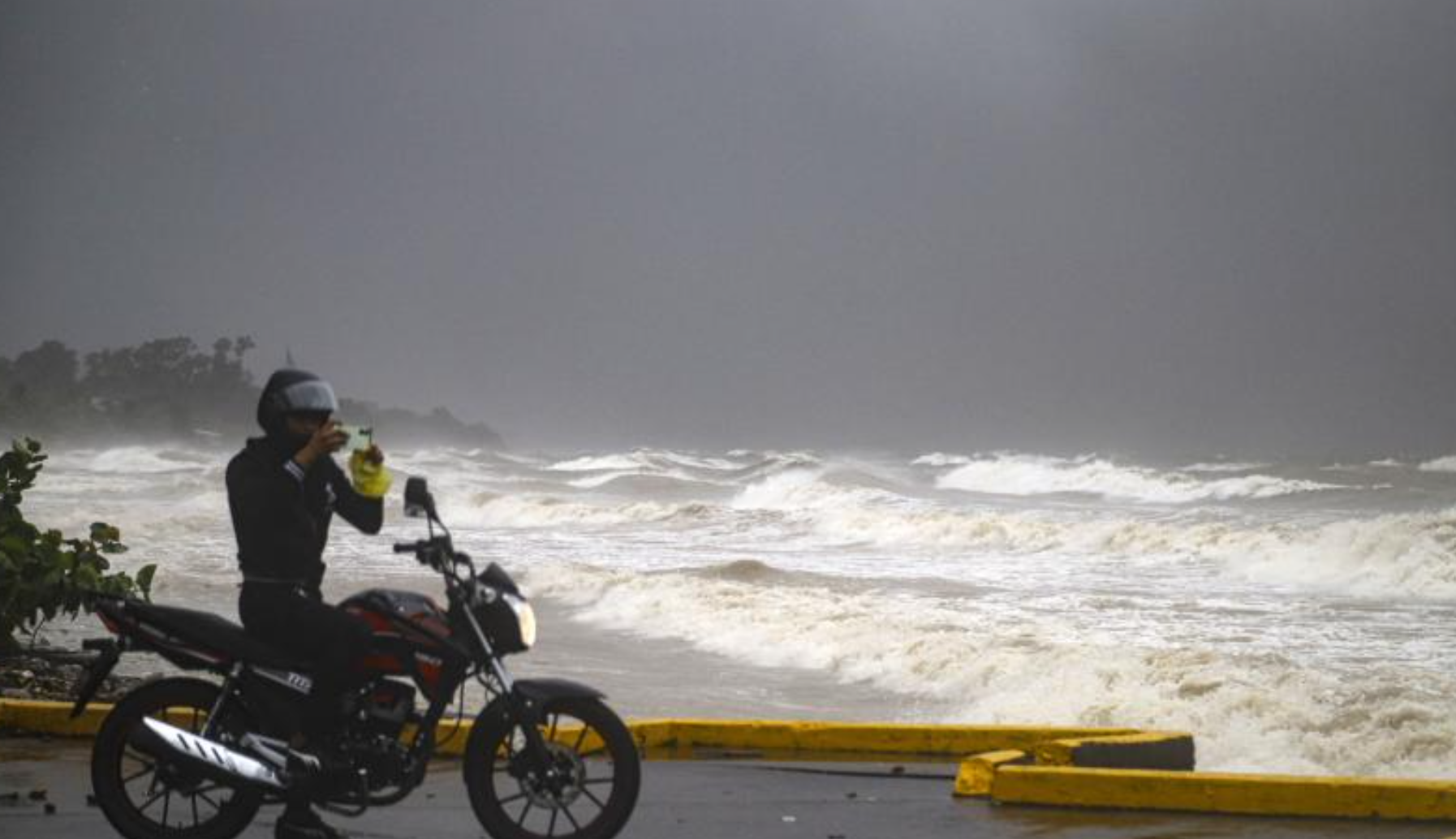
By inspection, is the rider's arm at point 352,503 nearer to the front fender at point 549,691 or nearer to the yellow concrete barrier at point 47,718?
the front fender at point 549,691

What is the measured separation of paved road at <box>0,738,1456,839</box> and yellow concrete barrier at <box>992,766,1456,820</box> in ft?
0.33

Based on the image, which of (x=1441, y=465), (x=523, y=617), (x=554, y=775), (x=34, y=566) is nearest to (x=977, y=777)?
(x=554, y=775)

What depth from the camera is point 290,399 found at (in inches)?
205

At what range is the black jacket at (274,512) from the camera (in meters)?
5.12

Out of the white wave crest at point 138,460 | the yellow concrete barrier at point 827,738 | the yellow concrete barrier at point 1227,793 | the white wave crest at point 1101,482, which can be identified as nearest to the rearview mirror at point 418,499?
the yellow concrete barrier at point 1227,793

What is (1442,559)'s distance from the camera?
24891 millimetres

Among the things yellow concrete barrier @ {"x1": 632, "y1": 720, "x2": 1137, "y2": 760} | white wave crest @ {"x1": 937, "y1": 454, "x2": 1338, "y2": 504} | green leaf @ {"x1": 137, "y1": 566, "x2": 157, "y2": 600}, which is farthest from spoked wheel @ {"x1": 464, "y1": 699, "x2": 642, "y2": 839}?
white wave crest @ {"x1": 937, "y1": 454, "x2": 1338, "y2": 504}

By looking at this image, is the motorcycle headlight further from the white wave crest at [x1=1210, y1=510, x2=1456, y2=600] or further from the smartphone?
the white wave crest at [x1=1210, y1=510, x2=1456, y2=600]

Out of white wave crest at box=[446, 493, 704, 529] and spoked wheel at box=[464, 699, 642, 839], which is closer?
spoked wheel at box=[464, 699, 642, 839]

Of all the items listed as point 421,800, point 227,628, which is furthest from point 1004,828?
point 227,628

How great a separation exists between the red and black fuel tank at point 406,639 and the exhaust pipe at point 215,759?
Result: 449 mm

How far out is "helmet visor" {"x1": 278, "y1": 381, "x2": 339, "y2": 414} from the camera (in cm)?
520

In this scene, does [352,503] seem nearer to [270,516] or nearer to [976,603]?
[270,516]

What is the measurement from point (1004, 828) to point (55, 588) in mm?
5903
